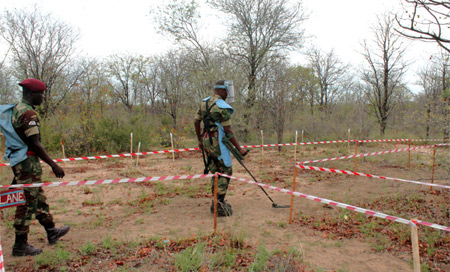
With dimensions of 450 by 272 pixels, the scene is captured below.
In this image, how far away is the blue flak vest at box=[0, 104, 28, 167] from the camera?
11.6ft

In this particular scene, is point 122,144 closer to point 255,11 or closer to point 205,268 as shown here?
point 255,11

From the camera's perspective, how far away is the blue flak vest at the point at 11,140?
3.54 meters

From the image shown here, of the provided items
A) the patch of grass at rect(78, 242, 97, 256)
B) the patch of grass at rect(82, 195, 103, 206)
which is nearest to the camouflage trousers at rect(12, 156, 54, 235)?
the patch of grass at rect(78, 242, 97, 256)

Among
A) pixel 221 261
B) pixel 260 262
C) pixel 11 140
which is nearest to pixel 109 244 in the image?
pixel 221 261

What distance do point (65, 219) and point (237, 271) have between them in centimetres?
351

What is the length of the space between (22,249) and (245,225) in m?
3.02

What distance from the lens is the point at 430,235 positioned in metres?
4.10

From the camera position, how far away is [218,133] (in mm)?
5094

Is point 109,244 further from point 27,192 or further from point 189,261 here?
point 189,261

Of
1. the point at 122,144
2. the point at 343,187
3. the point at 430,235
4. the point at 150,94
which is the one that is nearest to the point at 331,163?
the point at 343,187

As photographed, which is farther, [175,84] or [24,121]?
[175,84]

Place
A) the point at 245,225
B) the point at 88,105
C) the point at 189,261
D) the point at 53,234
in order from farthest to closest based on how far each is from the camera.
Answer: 1. the point at 88,105
2. the point at 245,225
3. the point at 53,234
4. the point at 189,261

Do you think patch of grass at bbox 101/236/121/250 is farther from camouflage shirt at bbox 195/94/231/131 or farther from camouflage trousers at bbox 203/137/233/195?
camouflage shirt at bbox 195/94/231/131

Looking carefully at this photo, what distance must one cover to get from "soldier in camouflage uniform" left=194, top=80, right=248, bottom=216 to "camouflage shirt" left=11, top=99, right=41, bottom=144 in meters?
2.49
